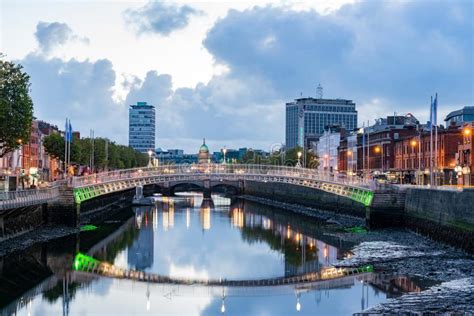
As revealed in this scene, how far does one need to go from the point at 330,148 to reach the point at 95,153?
5337 centimetres

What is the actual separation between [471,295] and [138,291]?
16.0 metres

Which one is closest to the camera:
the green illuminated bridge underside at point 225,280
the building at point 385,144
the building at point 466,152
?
the green illuminated bridge underside at point 225,280

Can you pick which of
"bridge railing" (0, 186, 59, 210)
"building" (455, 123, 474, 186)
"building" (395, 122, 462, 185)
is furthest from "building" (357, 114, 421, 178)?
"bridge railing" (0, 186, 59, 210)

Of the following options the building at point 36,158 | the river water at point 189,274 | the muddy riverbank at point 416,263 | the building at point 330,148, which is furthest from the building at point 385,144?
the building at point 36,158

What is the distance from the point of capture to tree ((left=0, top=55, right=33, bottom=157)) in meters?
52.6

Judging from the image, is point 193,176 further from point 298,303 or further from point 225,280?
point 298,303

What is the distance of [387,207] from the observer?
60.8 meters

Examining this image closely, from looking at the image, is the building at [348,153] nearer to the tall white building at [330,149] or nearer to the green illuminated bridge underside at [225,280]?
the tall white building at [330,149]

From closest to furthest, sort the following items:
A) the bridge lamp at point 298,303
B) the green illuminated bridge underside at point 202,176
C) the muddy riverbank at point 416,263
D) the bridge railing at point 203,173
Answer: the muddy riverbank at point 416,263 → the bridge lamp at point 298,303 → the green illuminated bridge underside at point 202,176 → the bridge railing at point 203,173

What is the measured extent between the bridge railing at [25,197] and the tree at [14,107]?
4.11 meters

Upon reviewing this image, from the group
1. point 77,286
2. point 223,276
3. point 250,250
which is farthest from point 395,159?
point 77,286

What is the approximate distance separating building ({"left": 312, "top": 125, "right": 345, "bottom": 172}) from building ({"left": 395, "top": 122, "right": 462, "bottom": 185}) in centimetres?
3447

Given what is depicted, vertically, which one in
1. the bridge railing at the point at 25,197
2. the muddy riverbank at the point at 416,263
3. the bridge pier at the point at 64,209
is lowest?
the muddy riverbank at the point at 416,263

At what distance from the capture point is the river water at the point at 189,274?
33.0m
